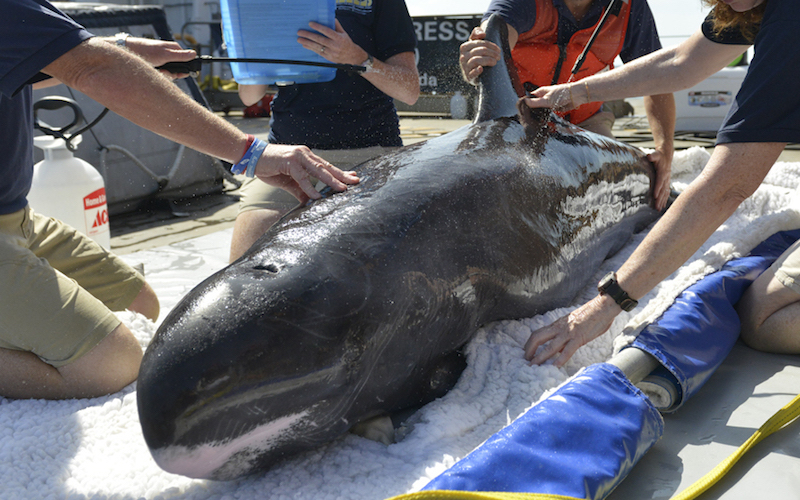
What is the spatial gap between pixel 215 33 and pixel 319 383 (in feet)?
57.5

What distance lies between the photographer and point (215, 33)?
57.3ft

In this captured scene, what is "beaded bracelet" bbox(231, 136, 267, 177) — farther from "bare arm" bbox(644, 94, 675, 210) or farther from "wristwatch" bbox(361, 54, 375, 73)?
"bare arm" bbox(644, 94, 675, 210)

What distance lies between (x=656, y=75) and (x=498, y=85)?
656 millimetres

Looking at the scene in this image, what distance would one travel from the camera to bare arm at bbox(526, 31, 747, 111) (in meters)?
2.65

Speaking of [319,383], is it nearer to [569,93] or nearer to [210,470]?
[210,470]

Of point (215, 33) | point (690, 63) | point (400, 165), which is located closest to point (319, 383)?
point (400, 165)

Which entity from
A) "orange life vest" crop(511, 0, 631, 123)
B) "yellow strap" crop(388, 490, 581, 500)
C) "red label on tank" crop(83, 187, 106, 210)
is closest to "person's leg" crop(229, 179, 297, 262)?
"red label on tank" crop(83, 187, 106, 210)

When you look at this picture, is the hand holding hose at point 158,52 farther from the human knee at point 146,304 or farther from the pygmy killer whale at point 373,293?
the human knee at point 146,304

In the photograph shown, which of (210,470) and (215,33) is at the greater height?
(210,470)

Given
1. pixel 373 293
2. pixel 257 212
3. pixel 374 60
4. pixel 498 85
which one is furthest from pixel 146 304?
pixel 498 85

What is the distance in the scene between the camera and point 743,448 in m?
1.78

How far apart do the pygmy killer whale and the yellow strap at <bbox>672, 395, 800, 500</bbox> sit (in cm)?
79

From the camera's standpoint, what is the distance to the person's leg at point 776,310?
8.15 ft

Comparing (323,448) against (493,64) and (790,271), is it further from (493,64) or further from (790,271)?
(790,271)
